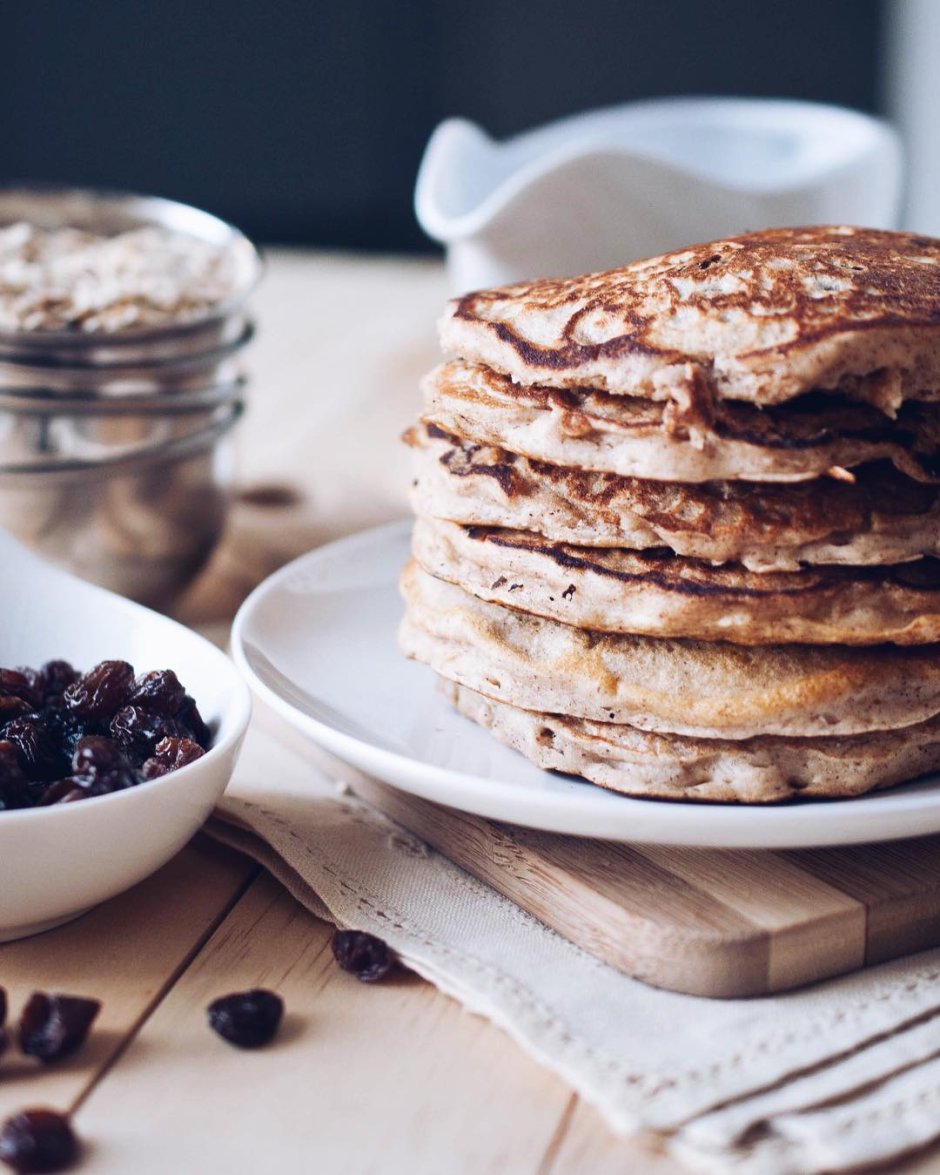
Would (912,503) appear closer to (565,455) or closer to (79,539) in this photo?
(565,455)

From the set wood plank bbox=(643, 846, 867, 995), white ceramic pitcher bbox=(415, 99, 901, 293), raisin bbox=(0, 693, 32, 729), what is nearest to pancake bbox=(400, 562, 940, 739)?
wood plank bbox=(643, 846, 867, 995)

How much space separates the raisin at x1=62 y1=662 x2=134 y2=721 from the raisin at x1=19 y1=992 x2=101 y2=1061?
1.15ft

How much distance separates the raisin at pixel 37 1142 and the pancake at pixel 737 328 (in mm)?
752

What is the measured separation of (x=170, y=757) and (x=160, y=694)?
9cm

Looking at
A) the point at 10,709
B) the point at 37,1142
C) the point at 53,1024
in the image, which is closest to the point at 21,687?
the point at 10,709

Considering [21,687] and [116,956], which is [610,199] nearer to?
[21,687]

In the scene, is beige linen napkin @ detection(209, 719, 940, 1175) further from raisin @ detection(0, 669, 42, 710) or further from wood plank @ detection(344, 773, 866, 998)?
raisin @ detection(0, 669, 42, 710)

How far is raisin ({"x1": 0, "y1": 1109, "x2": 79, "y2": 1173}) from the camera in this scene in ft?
3.57

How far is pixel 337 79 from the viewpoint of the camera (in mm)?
5875

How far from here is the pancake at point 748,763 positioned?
1.37m

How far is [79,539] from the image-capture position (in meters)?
2.18

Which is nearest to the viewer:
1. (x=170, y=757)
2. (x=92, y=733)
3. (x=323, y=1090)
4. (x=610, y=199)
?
(x=323, y=1090)

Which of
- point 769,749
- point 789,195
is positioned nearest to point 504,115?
point 789,195

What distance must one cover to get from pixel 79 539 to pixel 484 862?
0.96 meters
